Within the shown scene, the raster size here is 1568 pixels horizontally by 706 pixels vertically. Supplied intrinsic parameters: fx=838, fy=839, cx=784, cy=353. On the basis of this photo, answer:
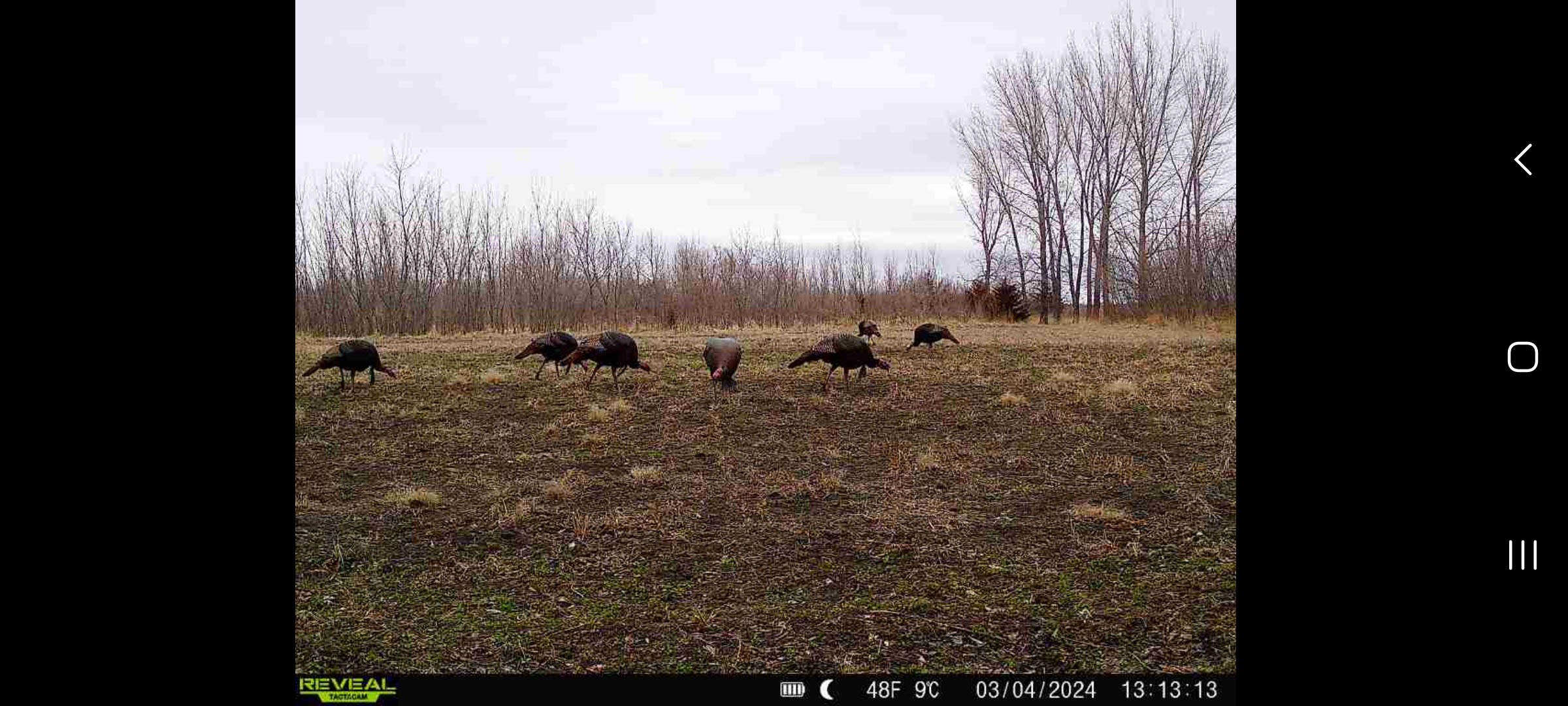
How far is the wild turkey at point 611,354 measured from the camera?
277 inches

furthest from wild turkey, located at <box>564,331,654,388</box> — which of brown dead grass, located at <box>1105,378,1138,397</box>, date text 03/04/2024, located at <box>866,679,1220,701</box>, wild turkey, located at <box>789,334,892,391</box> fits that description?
date text 03/04/2024, located at <box>866,679,1220,701</box>

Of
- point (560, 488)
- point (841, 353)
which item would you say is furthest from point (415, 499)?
point (841, 353)

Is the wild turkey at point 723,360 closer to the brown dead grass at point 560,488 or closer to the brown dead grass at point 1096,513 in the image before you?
the brown dead grass at point 560,488

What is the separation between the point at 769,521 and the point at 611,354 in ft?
12.1

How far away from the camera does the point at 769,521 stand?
3.81 metres

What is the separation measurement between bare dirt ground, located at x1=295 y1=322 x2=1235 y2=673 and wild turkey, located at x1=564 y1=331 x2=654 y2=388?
0.19m

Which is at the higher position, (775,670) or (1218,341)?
(1218,341)

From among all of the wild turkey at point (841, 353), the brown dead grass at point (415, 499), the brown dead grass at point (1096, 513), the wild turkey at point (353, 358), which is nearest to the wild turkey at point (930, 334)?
the wild turkey at point (841, 353)

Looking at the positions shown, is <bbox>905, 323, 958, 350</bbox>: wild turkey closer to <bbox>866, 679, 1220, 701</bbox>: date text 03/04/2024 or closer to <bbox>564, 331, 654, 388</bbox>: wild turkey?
<bbox>564, 331, 654, 388</bbox>: wild turkey

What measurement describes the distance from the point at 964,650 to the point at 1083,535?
152 centimetres

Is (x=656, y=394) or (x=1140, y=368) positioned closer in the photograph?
(x=656, y=394)

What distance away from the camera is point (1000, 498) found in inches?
163
